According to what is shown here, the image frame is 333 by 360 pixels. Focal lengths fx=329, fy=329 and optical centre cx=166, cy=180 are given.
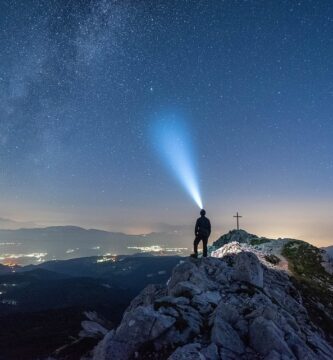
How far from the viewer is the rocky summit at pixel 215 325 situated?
15891 mm

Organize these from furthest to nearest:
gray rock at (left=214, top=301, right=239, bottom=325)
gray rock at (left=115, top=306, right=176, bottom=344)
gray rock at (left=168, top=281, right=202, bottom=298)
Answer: gray rock at (left=168, top=281, right=202, bottom=298) < gray rock at (left=214, top=301, right=239, bottom=325) < gray rock at (left=115, top=306, right=176, bottom=344)

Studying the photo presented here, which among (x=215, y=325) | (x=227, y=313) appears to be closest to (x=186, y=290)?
(x=227, y=313)

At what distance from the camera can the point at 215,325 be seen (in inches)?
675

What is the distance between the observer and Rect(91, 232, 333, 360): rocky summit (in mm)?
15891

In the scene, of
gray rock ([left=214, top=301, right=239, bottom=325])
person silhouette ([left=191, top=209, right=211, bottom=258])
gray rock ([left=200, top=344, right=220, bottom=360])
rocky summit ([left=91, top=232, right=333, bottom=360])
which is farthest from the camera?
person silhouette ([left=191, top=209, right=211, bottom=258])

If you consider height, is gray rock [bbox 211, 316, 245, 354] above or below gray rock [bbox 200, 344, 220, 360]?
above

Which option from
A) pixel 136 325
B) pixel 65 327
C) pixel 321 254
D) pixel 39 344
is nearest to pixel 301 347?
pixel 136 325

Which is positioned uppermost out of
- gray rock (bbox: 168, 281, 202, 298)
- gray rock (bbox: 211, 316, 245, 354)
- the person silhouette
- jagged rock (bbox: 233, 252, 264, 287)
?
the person silhouette

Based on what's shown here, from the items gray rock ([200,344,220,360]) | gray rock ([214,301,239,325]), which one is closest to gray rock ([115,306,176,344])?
gray rock ([200,344,220,360])

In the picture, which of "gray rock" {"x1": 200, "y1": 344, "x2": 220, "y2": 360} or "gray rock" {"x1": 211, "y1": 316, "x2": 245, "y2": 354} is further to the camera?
"gray rock" {"x1": 211, "y1": 316, "x2": 245, "y2": 354}

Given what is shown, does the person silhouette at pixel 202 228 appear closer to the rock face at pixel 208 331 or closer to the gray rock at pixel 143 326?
the rock face at pixel 208 331

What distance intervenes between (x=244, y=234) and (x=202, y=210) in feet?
132

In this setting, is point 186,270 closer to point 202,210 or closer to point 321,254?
point 202,210

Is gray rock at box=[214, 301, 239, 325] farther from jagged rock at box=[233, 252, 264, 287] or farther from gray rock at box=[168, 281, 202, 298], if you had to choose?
jagged rock at box=[233, 252, 264, 287]
